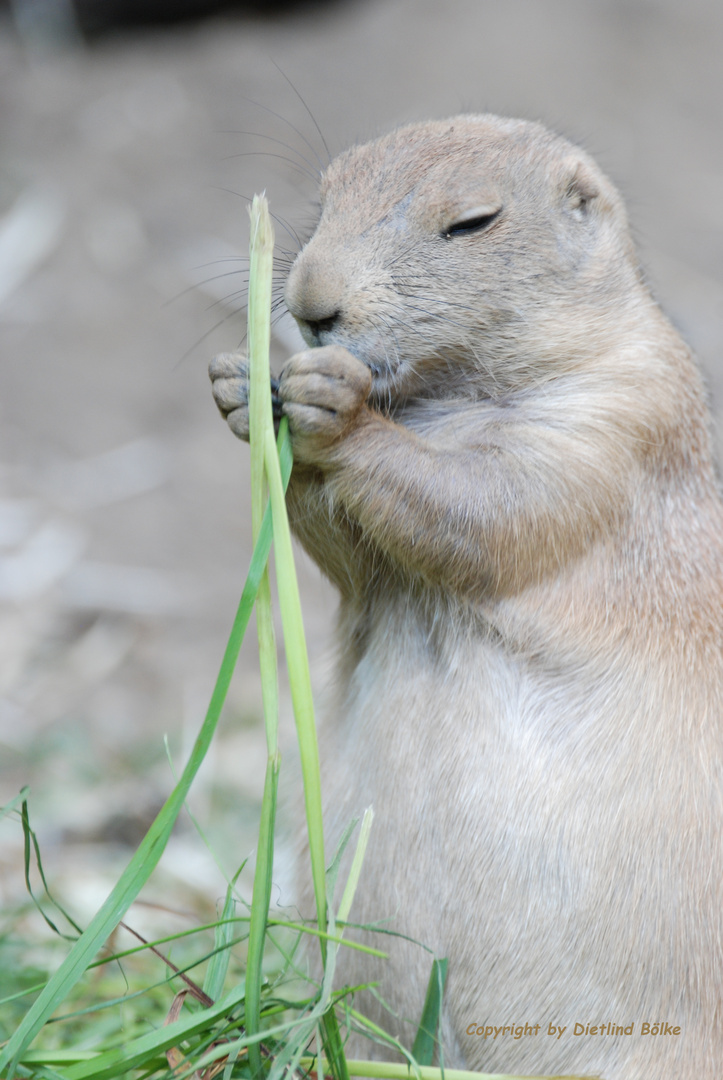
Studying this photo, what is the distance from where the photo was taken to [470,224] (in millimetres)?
3156

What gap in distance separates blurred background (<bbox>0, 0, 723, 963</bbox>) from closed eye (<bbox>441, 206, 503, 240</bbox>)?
1235 millimetres

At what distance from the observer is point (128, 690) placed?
6219mm

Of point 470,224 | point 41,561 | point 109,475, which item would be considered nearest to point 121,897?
point 470,224

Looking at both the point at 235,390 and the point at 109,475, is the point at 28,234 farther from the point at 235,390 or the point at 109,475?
the point at 235,390

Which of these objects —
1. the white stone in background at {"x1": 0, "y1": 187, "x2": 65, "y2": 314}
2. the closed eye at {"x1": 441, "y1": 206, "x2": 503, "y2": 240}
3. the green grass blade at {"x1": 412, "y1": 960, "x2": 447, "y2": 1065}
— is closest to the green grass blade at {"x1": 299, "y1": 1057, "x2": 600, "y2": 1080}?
the green grass blade at {"x1": 412, "y1": 960, "x2": 447, "y2": 1065}

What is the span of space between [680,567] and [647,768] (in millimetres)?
618

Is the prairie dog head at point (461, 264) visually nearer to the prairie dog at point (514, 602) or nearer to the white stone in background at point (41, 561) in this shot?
the prairie dog at point (514, 602)

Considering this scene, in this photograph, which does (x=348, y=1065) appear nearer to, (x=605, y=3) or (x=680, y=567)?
(x=680, y=567)

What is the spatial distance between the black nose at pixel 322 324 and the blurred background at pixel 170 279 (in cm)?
131

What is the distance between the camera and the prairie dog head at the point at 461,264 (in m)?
2.98

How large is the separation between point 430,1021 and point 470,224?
2.24m

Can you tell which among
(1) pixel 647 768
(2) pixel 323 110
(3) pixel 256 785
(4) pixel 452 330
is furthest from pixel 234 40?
(1) pixel 647 768

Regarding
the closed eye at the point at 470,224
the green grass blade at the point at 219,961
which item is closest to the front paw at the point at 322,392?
the closed eye at the point at 470,224

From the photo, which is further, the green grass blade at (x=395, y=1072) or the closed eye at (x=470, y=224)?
the closed eye at (x=470, y=224)
